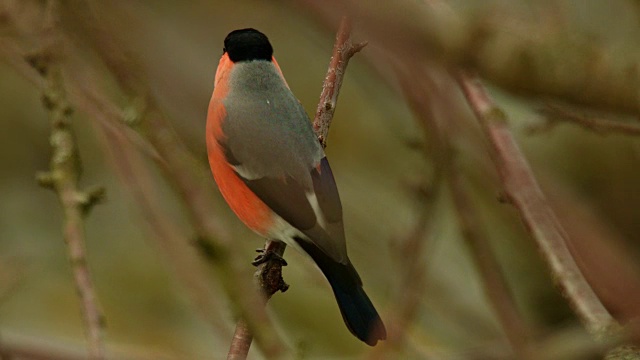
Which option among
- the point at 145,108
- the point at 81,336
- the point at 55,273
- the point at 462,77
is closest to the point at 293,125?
the point at 145,108

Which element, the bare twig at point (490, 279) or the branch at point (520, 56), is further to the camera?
the bare twig at point (490, 279)

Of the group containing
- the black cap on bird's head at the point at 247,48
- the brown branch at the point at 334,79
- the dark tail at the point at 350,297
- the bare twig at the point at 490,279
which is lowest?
the bare twig at the point at 490,279

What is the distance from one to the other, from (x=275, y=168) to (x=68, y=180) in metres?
0.48

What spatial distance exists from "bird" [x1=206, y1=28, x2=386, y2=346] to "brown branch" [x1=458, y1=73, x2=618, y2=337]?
14.5 inches

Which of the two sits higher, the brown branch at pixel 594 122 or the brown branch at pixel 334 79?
the brown branch at pixel 334 79

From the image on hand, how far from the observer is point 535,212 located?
4.37 ft

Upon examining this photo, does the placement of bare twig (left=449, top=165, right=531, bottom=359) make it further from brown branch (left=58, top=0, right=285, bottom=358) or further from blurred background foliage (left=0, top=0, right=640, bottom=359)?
blurred background foliage (left=0, top=0, right=640, bottom=359)

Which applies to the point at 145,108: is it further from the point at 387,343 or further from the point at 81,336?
the point at 81,336

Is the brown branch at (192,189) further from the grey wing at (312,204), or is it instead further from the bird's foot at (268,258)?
the bird's foot at (268,258)

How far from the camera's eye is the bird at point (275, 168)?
66.6 inches

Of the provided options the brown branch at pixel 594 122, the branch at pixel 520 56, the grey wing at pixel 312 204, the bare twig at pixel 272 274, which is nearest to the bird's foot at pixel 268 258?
the bare twig at pixel 272 274

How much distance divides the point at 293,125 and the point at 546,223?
0.67 m

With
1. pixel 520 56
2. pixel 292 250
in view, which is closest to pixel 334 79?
pixel 520 56

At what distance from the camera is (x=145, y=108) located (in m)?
1.39
